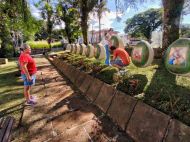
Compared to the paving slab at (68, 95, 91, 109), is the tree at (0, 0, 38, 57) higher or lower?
higher

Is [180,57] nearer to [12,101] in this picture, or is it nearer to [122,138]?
[122,138]

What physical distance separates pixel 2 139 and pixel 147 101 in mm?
2976

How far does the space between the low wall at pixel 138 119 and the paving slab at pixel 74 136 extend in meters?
0.80

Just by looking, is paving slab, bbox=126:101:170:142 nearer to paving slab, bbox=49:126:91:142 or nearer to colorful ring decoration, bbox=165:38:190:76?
paving slab, bbox=49:126:91:142

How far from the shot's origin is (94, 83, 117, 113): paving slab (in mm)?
2955

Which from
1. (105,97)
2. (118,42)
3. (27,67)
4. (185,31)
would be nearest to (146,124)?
(105,97)

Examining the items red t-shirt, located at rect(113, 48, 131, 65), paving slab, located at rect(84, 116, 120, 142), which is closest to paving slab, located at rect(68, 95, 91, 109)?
paving slab, located at rect(84, 116, 120, 142)

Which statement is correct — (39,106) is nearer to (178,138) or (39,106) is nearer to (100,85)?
(100,85)

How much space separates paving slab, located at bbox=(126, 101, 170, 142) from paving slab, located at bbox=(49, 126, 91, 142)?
912mm

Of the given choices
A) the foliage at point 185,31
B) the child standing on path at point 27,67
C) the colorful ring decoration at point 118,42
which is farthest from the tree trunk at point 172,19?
the foliage at point 185,31

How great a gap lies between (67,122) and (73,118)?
0.18 meters

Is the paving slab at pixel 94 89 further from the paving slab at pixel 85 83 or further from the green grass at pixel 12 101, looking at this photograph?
the green grass at pixel 12 101

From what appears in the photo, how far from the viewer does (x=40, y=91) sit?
14.2 ft

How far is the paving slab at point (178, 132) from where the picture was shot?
159 centimetres
